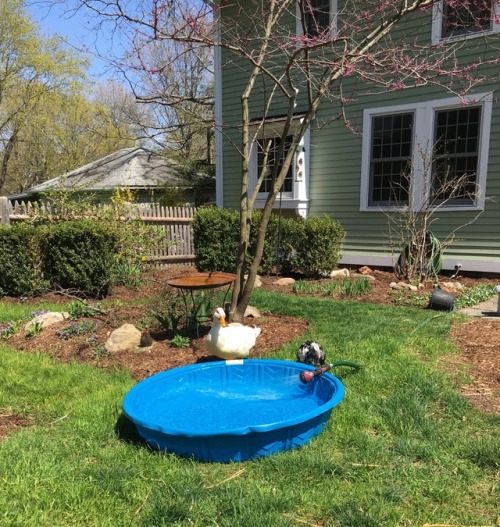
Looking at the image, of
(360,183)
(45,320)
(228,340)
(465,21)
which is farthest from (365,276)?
(45,320)

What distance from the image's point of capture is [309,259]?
8477 mm

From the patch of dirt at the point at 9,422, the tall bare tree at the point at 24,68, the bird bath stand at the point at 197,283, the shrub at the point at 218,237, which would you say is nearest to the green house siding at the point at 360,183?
the shrub at the point at 218,237

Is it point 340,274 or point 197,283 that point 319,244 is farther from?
point 197,283

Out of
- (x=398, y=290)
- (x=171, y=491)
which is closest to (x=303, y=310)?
(x=398, y=290)

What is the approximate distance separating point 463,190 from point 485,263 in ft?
4.67

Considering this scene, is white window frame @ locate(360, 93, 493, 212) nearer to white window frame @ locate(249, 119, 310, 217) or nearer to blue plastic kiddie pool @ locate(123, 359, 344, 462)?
white window frame @ locate(249, 119, 310, 217)

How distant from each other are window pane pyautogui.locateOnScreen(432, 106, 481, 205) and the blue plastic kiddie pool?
20.4 feet

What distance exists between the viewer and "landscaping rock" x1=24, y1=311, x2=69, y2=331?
5.21 m

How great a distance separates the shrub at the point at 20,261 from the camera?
723 centimetres

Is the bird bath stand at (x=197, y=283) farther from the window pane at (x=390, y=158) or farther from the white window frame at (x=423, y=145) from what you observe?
the window pane at (x=390, y=158)

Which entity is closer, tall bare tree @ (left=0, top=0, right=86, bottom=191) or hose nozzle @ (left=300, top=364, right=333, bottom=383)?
hose nozzle @ (left=300, top=364, right=333, bottom=383)

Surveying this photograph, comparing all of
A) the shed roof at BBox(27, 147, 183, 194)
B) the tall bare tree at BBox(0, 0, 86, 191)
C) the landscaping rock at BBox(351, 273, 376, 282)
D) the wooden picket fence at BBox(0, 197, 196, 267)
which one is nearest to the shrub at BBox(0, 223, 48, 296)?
the wooden picket fence at BBox(0, 197, 196, 267)

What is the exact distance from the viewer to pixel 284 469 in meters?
2.45

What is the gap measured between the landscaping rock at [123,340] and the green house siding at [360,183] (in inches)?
222
